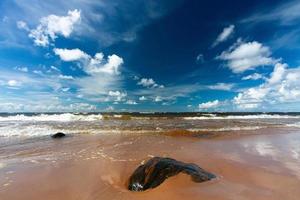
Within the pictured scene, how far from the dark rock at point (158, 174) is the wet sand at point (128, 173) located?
6.4 inches

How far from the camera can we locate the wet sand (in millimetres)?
4703

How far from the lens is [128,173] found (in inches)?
250

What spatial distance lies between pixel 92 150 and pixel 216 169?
16.9 feet

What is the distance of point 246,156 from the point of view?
827cm

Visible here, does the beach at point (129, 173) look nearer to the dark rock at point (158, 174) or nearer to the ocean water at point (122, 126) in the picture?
the dark rock at point (158, 174)

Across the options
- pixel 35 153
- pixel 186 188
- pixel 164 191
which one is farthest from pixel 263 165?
pixel 35 153

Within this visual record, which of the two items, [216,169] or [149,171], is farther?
[216,169]

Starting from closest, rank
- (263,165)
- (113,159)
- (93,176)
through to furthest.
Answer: (93,176)
(263,165)
(113,159)

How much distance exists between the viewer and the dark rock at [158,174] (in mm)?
5079

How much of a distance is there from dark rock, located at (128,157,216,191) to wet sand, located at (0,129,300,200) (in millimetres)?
163

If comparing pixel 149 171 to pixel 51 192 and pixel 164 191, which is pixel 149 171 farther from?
pixel 51 192

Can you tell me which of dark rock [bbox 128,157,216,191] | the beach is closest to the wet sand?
the beach

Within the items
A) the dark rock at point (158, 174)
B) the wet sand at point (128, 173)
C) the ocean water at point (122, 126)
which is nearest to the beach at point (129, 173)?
the wet sand at point (128, 173)

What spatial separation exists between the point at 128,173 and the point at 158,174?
138cm
